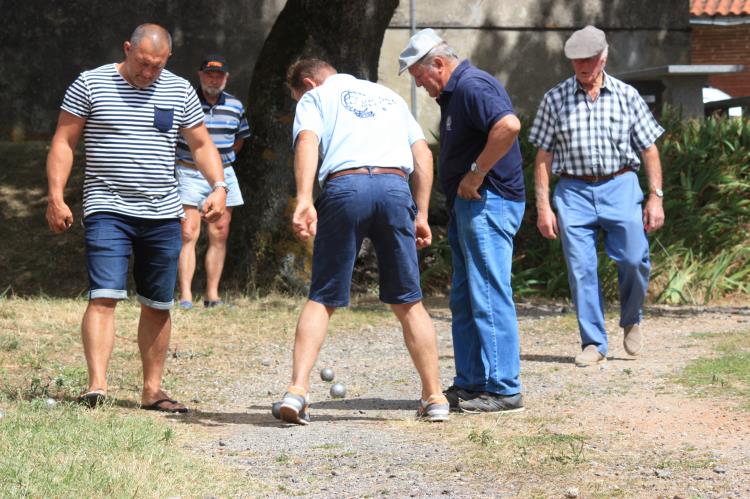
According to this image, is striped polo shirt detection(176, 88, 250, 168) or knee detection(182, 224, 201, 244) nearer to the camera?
knee detection(182, 224, 201, 244)

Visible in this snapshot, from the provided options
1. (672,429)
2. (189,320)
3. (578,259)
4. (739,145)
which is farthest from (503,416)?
(739,145)

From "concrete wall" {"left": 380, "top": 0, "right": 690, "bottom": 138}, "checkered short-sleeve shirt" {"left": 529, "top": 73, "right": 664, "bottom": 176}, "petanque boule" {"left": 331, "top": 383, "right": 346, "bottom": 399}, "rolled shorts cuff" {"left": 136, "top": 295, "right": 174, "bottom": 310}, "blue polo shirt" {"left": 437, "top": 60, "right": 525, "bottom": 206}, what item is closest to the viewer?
"blue polo shirt" {"left": 437, "top": 60, "right": 525, "bottom": 206}

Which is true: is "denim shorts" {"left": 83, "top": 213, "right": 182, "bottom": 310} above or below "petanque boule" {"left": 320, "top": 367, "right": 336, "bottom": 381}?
above

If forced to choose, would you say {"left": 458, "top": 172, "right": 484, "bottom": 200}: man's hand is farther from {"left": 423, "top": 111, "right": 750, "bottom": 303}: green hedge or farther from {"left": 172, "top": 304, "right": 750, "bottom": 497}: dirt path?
{"left": 423, "top": 111, "right": 750, "bottom": 303}: green hedge

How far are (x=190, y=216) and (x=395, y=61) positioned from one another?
1035 cm

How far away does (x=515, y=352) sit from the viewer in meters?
6.68

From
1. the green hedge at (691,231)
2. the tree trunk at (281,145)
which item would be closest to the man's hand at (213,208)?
the tree trunk at (281,145)

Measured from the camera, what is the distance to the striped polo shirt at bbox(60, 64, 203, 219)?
6.51 meters

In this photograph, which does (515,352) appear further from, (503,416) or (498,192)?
(498,192)

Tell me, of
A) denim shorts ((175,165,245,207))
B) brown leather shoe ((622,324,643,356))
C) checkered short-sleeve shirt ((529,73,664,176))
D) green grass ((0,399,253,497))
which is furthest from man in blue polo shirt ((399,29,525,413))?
denim shorts ((175,165,245,207))

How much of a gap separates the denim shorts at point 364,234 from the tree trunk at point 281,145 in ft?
19.2

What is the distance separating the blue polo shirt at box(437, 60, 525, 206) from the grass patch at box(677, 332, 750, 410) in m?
1.60

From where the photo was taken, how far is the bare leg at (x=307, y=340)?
20.1 feet

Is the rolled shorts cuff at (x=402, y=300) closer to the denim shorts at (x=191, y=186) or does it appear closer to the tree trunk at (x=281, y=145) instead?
the denim shorts at (x=191, y=186)
